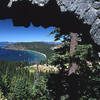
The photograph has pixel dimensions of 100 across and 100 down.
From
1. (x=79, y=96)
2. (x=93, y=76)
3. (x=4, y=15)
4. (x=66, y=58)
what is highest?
(x=4, y=15)

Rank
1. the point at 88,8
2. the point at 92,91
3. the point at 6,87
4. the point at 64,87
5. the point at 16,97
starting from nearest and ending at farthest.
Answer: the point at 88,8 < the point at 92,91 < the point at 64,87 < the point at 16,97 < the point at 6,87

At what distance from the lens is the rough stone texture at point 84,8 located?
611 centimetres

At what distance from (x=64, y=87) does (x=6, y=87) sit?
3065 cm

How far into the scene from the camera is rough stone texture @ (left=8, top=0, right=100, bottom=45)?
A: 6113 millimetres

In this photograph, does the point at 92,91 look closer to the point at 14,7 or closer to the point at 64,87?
the point at 64,87

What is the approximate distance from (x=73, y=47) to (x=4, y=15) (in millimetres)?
6357

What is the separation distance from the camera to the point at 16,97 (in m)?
32.0

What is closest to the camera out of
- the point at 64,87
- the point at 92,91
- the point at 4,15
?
the point at 4,15

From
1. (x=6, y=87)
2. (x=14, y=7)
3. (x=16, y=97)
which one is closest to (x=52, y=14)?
(x=14, y=7)

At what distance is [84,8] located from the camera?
20.1 feet

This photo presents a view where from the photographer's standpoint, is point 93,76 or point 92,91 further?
point 93,76

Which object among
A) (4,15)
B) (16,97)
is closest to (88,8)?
(4,15)

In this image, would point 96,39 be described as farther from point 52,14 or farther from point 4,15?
point 4,15

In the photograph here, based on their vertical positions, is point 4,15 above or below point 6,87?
above
